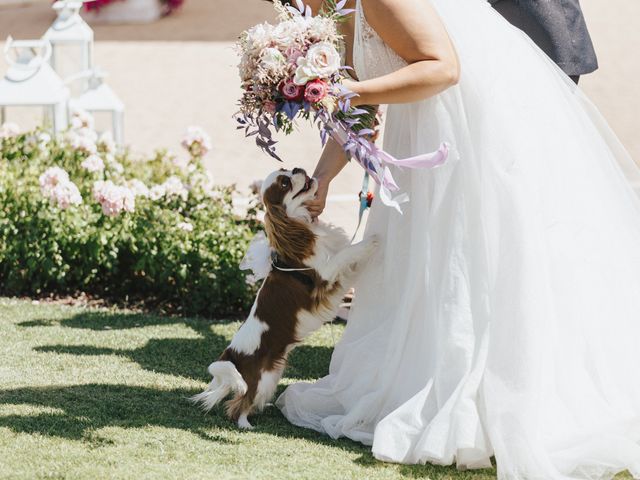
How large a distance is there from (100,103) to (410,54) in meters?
4.53

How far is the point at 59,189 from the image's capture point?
6359 mm

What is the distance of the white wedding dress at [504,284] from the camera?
3773mm

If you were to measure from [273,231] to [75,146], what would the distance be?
10.6ft

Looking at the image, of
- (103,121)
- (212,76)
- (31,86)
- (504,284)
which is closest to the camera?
(504,284)

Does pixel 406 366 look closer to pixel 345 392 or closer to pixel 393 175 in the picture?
pixel 345 392

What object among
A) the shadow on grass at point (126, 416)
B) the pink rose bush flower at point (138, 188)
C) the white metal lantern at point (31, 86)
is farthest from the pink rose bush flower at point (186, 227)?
the white metal lantern at point (31, 86)

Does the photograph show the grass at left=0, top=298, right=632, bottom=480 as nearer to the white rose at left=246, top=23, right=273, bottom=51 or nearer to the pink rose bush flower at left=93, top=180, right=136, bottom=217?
the pink rose bush flower at left=93, top=180, right=136, bottom=217

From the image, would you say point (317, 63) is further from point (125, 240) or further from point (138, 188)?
point (138, 188)

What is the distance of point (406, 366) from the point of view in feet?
13.5

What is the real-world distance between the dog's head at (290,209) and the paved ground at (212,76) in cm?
374

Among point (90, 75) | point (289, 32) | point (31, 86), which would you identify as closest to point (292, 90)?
point (289, 32)

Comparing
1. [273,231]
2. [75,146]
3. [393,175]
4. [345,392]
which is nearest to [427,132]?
[393,175]

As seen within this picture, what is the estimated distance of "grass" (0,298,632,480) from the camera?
382cm

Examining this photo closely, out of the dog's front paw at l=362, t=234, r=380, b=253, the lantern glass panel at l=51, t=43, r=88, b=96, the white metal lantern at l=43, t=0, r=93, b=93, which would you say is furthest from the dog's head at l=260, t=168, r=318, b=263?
the lantern glass panel at l=51, t=43, r=88, b=96
